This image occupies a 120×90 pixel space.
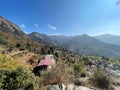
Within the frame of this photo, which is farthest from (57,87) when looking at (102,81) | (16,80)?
(102,81)

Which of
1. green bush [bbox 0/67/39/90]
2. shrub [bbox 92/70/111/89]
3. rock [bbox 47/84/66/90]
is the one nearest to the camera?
green bush [bbox 0/67/39/90]

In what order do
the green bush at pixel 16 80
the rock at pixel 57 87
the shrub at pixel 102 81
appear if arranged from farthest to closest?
the shrub at pixel 102 81
the rock at pixel 57 87
the green bush at pixel 16 80

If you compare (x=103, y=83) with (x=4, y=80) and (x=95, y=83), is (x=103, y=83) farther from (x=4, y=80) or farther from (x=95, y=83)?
(x=4, y=80)

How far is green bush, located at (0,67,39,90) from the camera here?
256 inches

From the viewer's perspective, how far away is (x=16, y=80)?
6.72 metres

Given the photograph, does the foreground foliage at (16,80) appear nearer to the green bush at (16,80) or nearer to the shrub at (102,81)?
the green bush at (16,80)

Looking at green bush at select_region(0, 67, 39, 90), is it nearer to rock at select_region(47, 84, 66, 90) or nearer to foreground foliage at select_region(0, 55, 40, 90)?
foreground foliage at select_region(0, 55, 40, 90)

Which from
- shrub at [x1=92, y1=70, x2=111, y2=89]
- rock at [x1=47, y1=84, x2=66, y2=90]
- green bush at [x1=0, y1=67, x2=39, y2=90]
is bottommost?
shrub at [x1=92, y1=70, x2=111, y2=89]

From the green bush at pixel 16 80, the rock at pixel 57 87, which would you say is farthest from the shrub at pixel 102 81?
the green bush at pixel 16 80

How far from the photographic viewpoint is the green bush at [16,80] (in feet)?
21.3

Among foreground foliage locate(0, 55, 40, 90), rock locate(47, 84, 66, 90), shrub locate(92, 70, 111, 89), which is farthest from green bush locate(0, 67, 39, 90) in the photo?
shrub locate(92, 70, 111, 89)

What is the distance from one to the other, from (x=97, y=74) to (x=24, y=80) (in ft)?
19.2

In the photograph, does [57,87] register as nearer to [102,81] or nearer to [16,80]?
[16,80]

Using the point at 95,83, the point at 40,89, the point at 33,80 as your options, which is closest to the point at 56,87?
the point at 40,89
